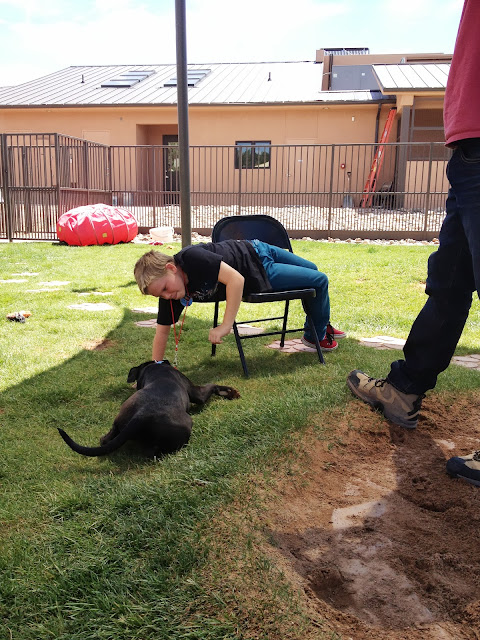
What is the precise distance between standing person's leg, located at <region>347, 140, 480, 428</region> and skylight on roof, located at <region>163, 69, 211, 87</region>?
893 inches

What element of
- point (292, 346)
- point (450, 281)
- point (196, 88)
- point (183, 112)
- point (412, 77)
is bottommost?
point (292, 346)

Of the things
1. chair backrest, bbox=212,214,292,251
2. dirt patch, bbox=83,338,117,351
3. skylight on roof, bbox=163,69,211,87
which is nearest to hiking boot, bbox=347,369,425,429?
chair backrest, bbox=212,214,292,251


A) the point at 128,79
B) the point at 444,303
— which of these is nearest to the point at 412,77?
the point at 128,79

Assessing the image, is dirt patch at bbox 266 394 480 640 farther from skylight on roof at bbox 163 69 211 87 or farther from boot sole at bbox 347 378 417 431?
skylight on roof at bbox 163 69 211 87

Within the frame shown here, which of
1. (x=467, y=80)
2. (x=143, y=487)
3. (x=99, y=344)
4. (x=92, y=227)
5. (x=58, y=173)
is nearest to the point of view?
(x=467, y=80)

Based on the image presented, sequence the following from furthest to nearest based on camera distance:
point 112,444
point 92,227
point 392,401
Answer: point 92,227 < point 392,401 < point 112,444

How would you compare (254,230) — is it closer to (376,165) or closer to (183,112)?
(183,112)

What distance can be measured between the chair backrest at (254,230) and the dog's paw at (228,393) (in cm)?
144

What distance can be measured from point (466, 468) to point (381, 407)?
657 mm

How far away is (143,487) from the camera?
88.3 inches

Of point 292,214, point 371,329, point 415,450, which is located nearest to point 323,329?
point 371,329

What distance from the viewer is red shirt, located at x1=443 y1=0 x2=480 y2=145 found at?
2037 mm

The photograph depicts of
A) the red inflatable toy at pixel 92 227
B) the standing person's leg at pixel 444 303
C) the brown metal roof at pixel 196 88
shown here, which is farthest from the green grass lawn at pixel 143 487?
the brown metal roof at pixel 196 88

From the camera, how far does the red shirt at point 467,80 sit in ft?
6.68
